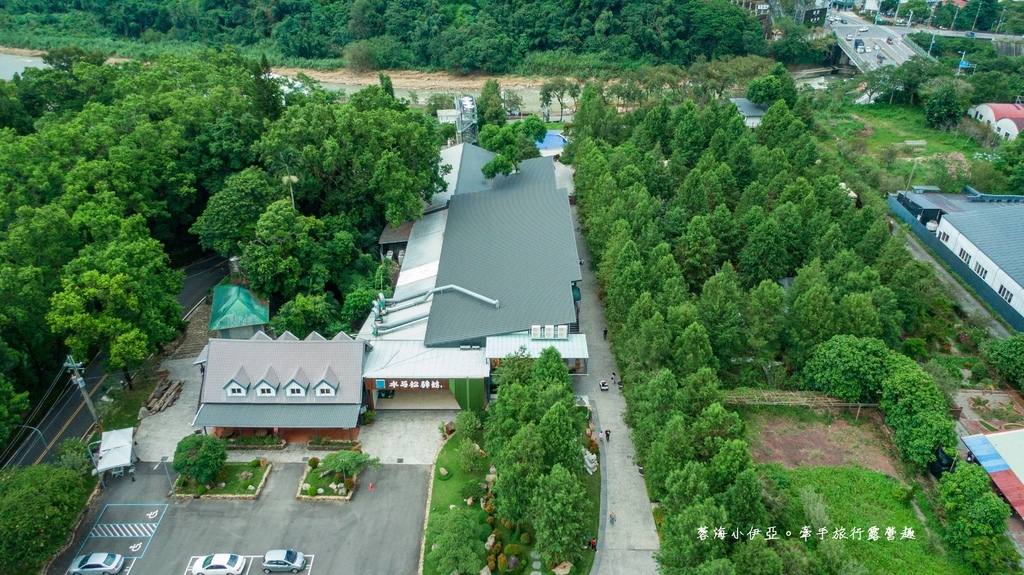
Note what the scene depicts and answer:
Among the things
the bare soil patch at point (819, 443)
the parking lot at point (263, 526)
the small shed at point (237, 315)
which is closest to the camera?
the parking lot at point (263, 526)

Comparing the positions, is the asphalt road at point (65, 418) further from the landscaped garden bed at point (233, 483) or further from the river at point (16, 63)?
the river at point (16, 63)

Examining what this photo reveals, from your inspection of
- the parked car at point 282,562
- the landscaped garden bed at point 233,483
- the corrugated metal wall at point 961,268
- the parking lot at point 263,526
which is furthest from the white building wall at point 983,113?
the parked car at point 282,562

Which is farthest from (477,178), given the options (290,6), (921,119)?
(290,6)

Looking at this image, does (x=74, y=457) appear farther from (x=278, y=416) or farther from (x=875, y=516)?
(x=875, y=516)

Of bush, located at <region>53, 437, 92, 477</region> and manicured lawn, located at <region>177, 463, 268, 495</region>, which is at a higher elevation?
bush, located at <region>53, 437, 92, 477</region>

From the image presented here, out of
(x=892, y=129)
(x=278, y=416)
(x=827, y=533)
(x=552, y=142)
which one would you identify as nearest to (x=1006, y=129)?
(x=892, y=129)

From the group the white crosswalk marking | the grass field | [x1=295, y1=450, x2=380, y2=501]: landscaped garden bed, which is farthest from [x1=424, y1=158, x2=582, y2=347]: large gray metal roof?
the grass field

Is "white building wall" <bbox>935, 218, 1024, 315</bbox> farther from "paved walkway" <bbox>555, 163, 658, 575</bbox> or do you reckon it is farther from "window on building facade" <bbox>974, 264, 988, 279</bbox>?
"paved walkway" <bbox>555, 163, 658, 575</bbox>
